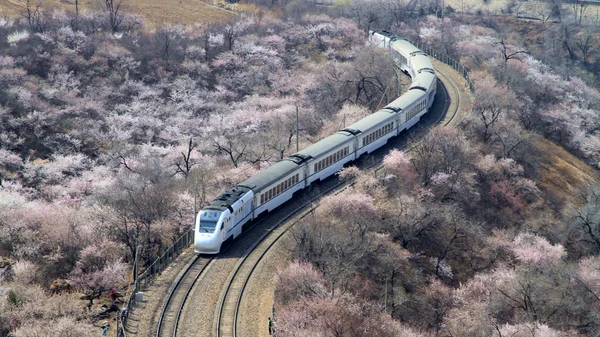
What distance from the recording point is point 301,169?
181 ft

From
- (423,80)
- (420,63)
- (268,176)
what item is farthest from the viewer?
(420,63)

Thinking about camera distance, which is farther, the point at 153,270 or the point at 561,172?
the point at 561,172

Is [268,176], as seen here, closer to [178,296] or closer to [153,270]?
[153,270]

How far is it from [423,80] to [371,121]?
1678cm

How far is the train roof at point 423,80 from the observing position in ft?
254

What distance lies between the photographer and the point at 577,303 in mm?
43781

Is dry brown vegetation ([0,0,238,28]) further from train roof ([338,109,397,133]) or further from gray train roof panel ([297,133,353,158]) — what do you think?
gray train roof panel ([297,133,353,158])

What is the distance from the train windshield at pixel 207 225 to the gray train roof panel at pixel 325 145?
13.4m

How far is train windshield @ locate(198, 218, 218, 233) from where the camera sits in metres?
45.2

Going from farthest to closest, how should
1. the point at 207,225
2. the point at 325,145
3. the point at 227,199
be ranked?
the point at 325,145 < the point at 227,199 < the point at 207,225

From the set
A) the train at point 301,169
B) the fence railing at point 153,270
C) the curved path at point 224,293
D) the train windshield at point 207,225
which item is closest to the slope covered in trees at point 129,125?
the fence railing at point 153,270

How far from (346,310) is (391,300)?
802cm

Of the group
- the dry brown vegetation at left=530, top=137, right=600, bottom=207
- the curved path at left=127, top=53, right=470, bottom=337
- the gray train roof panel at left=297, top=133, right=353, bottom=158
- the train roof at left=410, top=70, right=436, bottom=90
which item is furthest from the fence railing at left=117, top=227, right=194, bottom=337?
the train roof at left=410, top=70, right=436, bottom=90

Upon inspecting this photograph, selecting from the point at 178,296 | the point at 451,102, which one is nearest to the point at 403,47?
the point at 451,102
